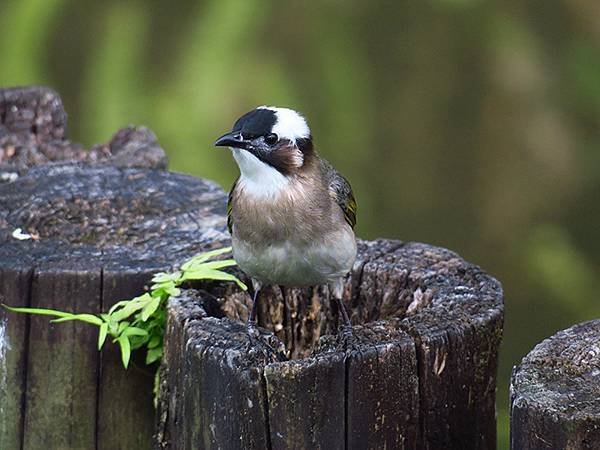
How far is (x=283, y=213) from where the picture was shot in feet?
15.4

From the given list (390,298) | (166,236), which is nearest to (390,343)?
(390,298)

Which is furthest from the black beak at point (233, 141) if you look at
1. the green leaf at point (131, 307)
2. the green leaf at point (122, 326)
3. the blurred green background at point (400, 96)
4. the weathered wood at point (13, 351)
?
the blurred green background at point (400, 96)

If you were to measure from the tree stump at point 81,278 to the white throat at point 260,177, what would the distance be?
37 cm

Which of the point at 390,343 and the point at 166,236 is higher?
the point at 166,236

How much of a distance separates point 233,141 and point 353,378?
1047 millimetres

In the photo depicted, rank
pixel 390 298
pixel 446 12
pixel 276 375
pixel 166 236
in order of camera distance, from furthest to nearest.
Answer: pixel 446 12 → pixel 166 236 → pixel 390 298 → pixel 276 375

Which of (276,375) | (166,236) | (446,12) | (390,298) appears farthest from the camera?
(446,12)

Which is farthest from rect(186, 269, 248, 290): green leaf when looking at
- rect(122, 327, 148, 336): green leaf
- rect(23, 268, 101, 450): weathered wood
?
rect(23, 268, 101, 450): weathered wood

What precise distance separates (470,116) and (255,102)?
1.21m

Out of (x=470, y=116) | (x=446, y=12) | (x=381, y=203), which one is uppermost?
(x=446, y=12)

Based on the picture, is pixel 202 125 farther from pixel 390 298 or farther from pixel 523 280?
pixel 390 298

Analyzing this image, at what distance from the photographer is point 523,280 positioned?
308 inches

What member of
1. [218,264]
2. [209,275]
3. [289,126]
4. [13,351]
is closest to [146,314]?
[209,275]

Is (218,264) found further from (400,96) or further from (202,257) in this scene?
(400,96)
